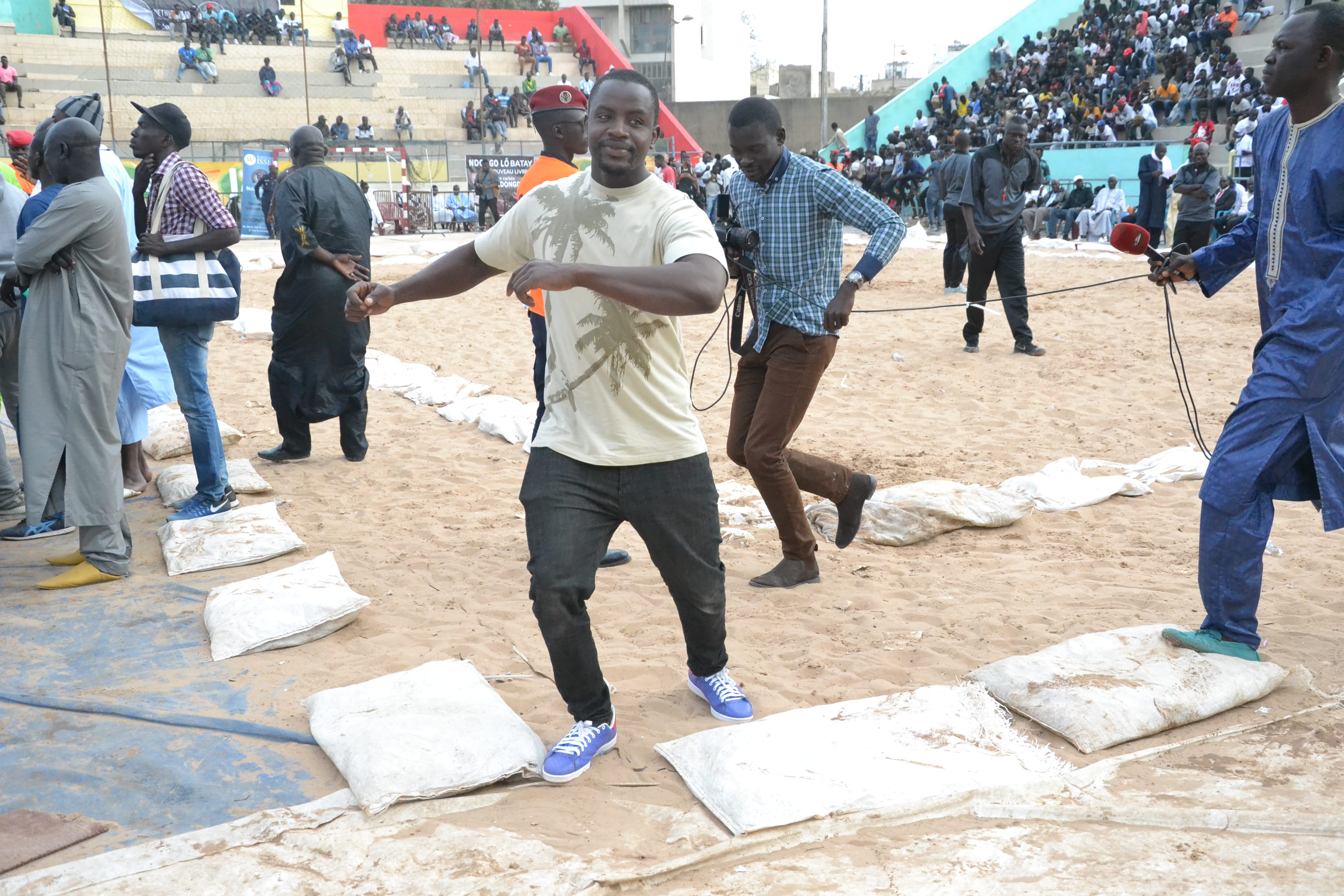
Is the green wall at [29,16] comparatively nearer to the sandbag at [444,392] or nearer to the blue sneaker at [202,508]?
the sandbag at [444,392]

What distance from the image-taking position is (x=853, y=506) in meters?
4.34

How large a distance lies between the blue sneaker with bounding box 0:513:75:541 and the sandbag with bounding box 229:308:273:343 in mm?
4952

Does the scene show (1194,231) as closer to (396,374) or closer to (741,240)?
(396,374)

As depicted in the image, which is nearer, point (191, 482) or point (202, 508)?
point (202, 508)

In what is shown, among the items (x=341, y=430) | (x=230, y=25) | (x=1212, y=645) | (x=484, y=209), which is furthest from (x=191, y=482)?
(x=230, y=25)

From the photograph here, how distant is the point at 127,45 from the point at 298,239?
31914mm

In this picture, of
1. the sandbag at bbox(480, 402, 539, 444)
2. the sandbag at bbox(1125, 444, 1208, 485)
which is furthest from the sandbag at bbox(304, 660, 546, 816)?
the sandbag at bbox(1125, 444, 1208, 485)

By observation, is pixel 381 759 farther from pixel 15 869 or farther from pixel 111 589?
pixel 111 589

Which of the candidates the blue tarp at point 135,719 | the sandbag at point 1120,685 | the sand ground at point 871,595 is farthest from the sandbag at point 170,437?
the sandbag at point 1120,685

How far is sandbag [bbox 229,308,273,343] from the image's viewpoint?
31.8 ft

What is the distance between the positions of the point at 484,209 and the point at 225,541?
65.1 ft

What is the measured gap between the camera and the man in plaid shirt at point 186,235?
4.64 meters

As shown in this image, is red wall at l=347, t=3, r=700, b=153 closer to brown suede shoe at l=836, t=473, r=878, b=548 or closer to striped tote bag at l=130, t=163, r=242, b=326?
striped tote bag at l=130, t=163, r=242, b=326

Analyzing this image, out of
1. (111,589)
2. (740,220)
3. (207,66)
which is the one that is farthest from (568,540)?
(207,66)
